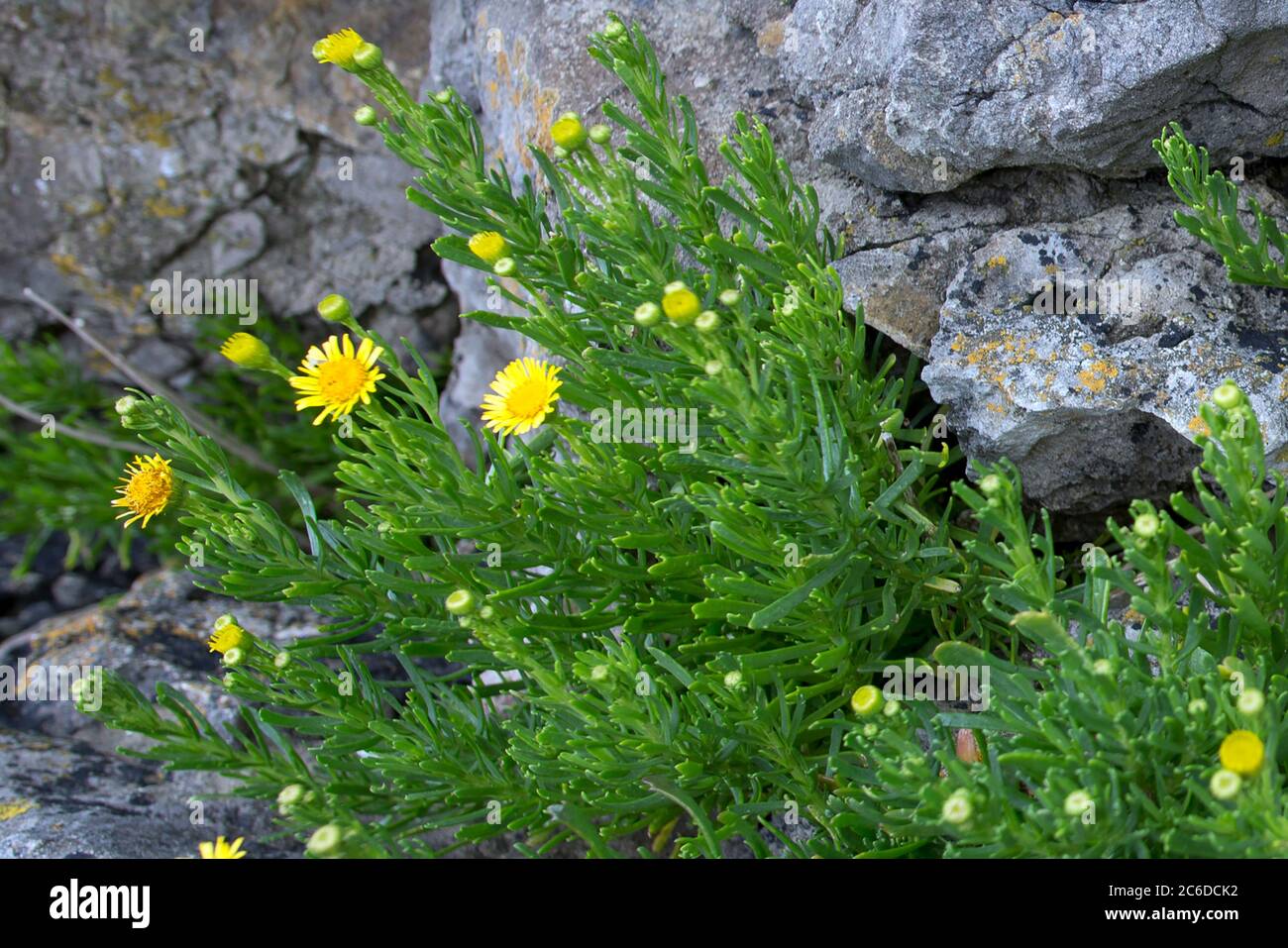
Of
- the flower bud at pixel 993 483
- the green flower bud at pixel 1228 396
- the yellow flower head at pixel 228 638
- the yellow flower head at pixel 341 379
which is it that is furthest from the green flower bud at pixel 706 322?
the yellow flower head at pixel 228 638

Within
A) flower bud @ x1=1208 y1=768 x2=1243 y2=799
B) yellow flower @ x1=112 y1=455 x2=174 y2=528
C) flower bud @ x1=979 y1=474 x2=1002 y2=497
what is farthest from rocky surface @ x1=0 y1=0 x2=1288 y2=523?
yellow flower @ x1=112 y1=455 x2=174 y2=528

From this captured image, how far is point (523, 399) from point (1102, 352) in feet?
4.85

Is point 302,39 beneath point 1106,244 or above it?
above

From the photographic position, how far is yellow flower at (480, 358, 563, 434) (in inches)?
114

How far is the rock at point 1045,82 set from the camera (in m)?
2.99

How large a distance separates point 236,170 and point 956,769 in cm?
430

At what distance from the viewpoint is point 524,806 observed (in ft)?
10.3

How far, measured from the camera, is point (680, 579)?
3.15 meters

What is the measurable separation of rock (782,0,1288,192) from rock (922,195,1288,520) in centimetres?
22

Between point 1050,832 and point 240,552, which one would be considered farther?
point 240,552

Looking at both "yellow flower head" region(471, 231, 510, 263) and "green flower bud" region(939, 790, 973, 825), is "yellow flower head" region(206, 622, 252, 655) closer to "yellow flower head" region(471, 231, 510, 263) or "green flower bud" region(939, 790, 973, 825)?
"yellow flower head" region(471, 231, 510, 263)

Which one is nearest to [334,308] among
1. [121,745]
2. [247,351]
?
[247,351]

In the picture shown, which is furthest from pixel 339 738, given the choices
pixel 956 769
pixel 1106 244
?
pixel 1106 244
